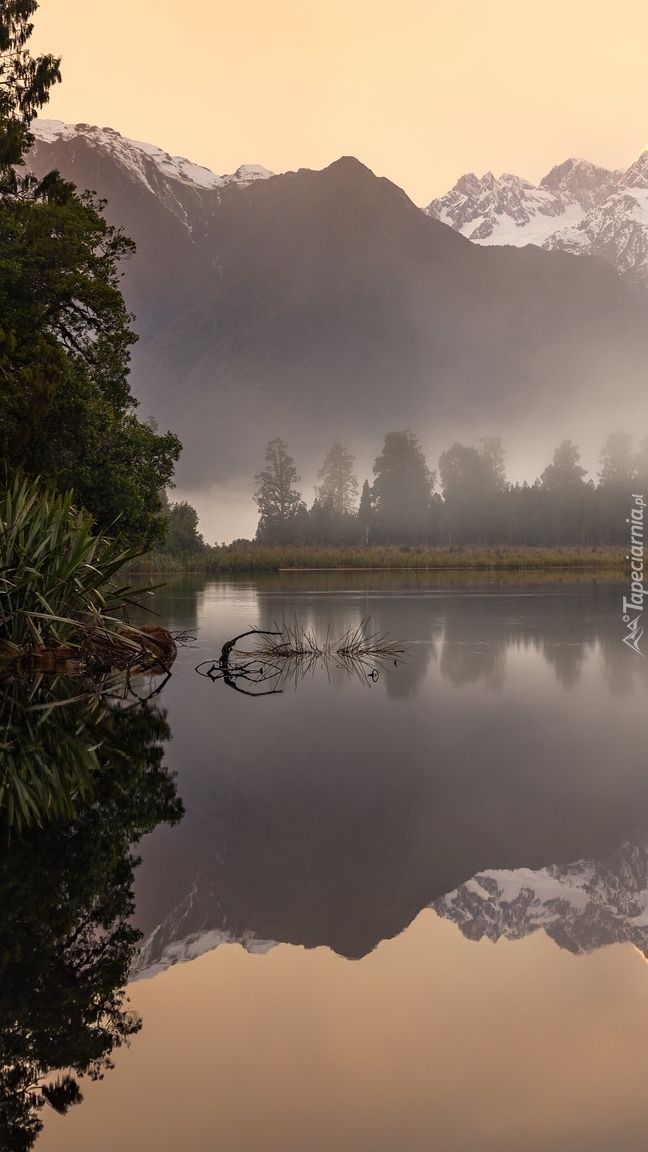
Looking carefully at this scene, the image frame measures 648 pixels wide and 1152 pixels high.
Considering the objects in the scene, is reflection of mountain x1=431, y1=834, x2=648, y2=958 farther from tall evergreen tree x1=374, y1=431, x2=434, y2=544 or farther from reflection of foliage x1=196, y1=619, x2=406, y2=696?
tall evergreen tree x1=374, y1=431, x2=434, y2=544

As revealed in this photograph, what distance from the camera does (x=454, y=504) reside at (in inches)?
6319

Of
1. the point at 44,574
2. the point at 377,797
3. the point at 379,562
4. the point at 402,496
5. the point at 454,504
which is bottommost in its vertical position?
the point at 377,797

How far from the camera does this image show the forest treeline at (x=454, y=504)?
151 metres

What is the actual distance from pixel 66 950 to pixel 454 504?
15648cm

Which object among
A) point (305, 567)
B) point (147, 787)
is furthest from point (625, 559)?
point (147, 787)

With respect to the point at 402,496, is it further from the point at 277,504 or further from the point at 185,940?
the point at 185,940

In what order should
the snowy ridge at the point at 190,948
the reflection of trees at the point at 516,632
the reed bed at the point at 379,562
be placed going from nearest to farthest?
1. the snowy ridge at the point at 190,948
2. the reflection of trees at the point at 516,632
3. the reed bed at the point at 379,562

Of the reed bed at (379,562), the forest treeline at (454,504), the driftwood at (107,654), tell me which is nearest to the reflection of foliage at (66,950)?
the driftwood at (107,654)

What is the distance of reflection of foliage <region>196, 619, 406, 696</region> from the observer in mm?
22234

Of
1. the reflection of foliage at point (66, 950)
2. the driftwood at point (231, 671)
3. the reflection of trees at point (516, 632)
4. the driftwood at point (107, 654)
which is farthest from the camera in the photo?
the reflection of trees at point (516, 632)

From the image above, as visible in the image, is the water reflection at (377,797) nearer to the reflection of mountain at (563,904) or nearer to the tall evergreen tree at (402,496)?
the reflection of mountain at (563,904)

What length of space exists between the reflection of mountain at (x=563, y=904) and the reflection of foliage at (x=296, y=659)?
12250 mm

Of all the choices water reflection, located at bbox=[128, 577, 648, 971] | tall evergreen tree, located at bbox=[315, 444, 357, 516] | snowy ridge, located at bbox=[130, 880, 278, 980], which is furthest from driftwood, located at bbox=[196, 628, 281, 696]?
tall evergreen tree, located at bbox=[315, 444, 357, 516]

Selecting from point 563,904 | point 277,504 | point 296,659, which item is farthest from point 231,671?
point 277,504
